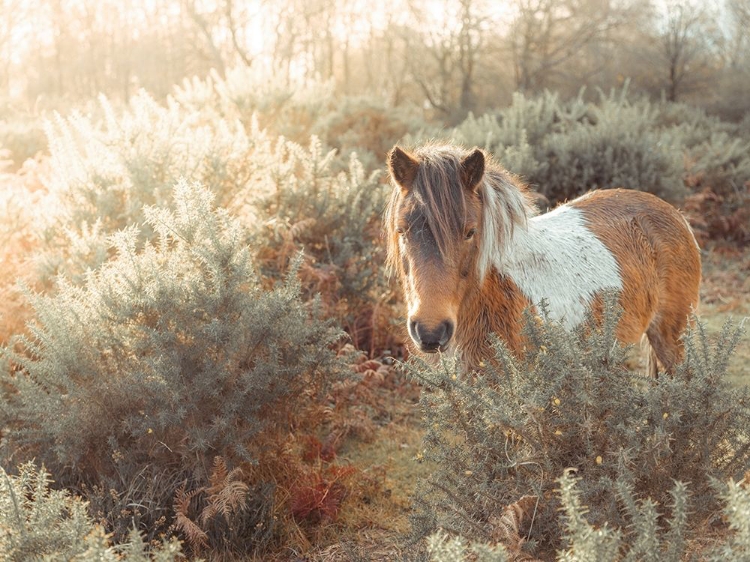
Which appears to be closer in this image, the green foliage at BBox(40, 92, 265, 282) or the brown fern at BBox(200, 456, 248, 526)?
the brown fern at BBox(200, 456, 248, 526)

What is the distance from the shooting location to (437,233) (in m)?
2.89

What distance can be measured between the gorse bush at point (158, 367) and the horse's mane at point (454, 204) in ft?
2.86

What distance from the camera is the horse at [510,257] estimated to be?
290cm

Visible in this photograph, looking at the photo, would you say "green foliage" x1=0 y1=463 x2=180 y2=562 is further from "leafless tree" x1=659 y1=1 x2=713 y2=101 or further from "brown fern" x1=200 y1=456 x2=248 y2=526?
"leafless tree" x1=659 y1=1 x2=713 y2=101

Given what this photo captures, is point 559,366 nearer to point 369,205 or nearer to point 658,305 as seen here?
point 658,305

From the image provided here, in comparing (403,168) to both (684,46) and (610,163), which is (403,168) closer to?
(610,163)

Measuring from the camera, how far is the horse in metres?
2.90

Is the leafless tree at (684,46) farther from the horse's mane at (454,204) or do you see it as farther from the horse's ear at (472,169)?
the horse's ear at (472,169)

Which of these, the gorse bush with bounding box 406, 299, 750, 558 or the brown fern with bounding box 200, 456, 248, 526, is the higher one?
the gorse bush with bounding box 406, 299, 750, 558

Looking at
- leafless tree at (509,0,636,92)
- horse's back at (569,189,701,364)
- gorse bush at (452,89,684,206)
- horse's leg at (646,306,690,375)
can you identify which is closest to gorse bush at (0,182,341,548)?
horse's back at (569,189,701,364)

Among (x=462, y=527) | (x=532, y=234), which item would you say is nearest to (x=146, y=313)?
(x=462, y=527)

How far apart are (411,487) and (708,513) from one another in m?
1.94

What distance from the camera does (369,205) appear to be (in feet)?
18.5

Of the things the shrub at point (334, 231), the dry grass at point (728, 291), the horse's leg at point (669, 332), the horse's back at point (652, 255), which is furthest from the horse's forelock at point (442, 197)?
the dry grass at point (728, 291)
